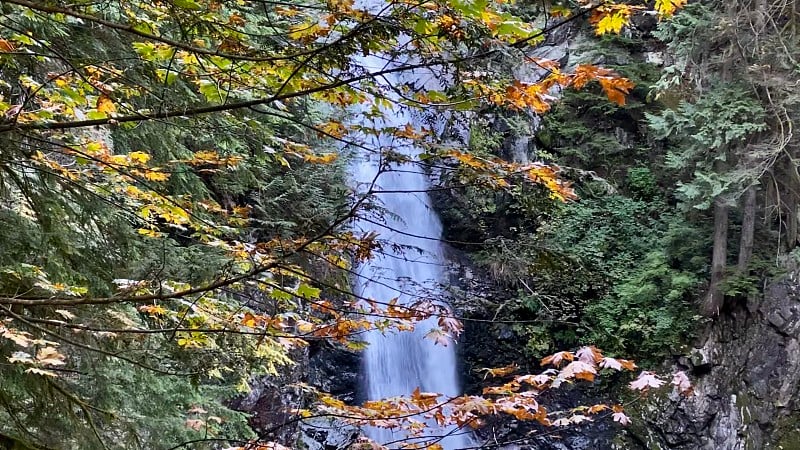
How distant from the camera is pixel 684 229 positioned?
985cm

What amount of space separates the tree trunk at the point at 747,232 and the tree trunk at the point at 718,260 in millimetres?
238

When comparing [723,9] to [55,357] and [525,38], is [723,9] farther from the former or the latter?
[55,357]

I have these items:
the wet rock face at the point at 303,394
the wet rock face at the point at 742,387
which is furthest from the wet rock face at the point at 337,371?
the wet rock face at the point at 742,387

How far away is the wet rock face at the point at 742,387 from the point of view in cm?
859

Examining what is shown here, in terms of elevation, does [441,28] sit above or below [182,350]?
above

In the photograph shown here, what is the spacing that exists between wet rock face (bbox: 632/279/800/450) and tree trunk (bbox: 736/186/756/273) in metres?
0.59

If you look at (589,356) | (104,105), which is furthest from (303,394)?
(589,356)

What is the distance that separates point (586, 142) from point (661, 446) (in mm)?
6502

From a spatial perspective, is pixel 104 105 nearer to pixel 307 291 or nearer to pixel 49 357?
pixel 49 357

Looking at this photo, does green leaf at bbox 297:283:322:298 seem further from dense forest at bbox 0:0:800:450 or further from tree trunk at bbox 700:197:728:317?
tree trunk at bbox 700:197:728:317

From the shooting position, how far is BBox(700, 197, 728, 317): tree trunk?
9.06 meters

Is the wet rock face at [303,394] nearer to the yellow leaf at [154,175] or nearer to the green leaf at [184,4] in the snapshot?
the yellow leaf at [154,175]

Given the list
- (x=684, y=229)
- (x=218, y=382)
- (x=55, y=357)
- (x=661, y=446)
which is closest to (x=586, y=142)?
(x=684, y=229)

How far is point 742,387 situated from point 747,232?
2.46 meters
